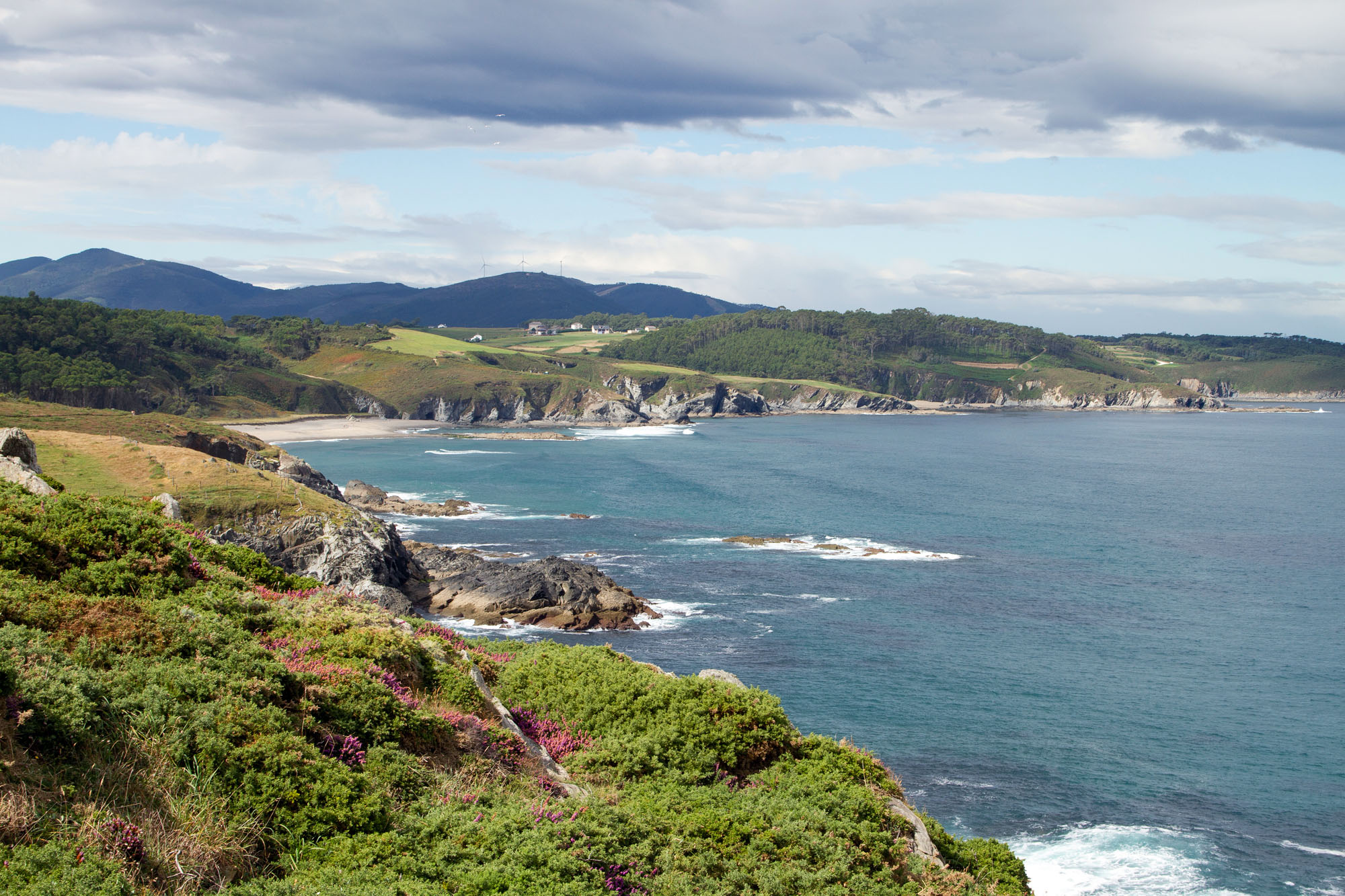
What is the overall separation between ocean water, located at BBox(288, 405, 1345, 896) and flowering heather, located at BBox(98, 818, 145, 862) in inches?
854

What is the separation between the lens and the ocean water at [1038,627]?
103ft

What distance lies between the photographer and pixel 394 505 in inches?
3465

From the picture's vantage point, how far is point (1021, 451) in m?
145

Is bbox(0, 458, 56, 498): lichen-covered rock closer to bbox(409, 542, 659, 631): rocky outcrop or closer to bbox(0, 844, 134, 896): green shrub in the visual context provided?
bbox(0, 844, 134, 896): green shrub

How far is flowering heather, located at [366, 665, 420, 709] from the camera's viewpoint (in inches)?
556

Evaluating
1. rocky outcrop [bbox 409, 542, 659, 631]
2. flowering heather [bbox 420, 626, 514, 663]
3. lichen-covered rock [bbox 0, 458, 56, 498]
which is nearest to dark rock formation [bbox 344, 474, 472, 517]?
rocky outcrop [bbox 409, 542, 659, 631]

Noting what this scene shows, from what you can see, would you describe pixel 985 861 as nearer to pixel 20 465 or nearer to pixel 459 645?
pixel 459 645

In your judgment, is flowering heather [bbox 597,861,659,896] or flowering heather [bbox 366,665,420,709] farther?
flowering heather [bbox 366,665,420,709]

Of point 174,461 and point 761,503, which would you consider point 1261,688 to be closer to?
point 761,503

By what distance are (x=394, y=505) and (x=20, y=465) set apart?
223 feet

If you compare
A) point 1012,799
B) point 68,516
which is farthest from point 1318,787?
point 68,516

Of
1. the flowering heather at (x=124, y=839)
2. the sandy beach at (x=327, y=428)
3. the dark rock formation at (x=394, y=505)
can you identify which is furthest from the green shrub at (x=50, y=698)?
the sandy beach at (x=327, y=428)

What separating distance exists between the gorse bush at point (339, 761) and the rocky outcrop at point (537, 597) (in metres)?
33.3

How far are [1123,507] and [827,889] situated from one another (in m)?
89.3
